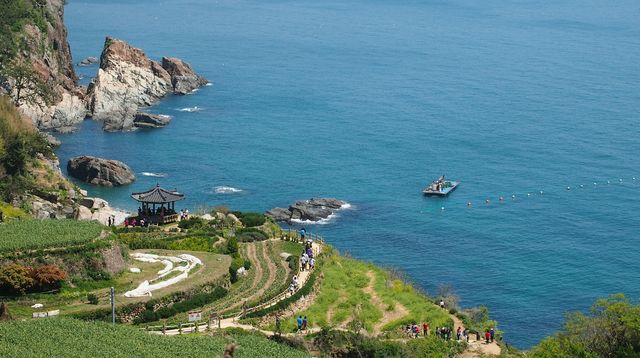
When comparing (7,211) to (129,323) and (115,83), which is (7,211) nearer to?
(129,323)

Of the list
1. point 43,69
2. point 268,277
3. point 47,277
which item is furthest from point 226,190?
point 47,277

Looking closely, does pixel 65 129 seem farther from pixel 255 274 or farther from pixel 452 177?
pixel 255 274

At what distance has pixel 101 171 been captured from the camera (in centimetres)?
14200

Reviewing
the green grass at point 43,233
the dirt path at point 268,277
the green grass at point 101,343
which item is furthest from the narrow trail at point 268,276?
the green grass at point 43,233

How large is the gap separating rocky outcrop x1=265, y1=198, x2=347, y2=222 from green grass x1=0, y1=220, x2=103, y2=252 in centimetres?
5084

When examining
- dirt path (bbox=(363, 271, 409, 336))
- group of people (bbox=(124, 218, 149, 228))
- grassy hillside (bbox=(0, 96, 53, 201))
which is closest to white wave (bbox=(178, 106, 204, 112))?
grassy hillside (bbox=(0, 96, 53, 201))

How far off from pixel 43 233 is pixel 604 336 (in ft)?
130

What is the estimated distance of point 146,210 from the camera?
10131 centimetres

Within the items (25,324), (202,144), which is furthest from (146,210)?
(202,144)

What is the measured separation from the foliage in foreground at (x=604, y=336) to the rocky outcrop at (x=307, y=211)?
210 ft

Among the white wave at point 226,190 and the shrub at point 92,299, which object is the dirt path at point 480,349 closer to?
the shrub at point 92,299

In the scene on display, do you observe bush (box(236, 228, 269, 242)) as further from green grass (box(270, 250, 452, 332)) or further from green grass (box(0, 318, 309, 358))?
green grass (box(0, 318, 309, 358))

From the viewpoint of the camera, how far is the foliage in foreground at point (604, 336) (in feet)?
213

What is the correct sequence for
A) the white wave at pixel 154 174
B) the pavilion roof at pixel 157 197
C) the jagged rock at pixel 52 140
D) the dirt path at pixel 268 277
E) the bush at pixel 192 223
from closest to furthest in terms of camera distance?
1. the dirt path at pixel 268 277
2. the bush at pixel 192 223
3. the pavilion roof at pixel 157 197
4. the white wave at pixel 154 174
5. the jagged rock at pixel 52 140
